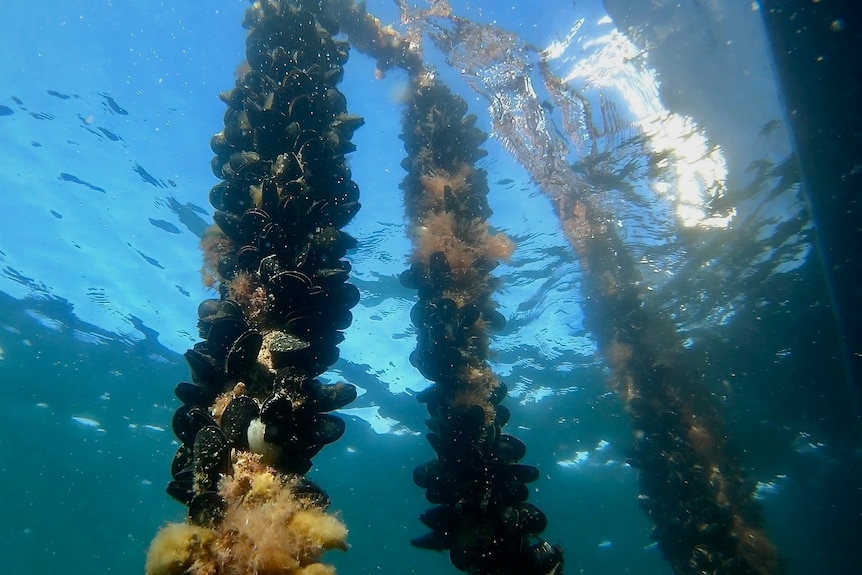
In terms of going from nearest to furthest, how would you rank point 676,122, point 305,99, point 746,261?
point 305,99, point 676,122, point 746,261

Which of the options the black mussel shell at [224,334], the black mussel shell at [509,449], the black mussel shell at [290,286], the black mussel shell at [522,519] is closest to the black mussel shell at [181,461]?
the black mussel shell at [224,334]

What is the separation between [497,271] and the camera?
1428 cm

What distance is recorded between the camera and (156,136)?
10.4 m

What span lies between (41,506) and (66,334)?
126 feet

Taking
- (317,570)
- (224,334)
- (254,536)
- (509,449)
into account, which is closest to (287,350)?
(224,334)

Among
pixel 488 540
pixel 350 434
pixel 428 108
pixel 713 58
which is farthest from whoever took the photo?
pixel 350 434

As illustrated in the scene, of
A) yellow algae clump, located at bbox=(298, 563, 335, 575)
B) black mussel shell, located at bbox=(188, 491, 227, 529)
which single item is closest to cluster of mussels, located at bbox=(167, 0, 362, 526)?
black mussel shell, located at bbox=(188, 491, 227, 529)

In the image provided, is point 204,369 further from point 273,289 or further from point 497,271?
point 497,271

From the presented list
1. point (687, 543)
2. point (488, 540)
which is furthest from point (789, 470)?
point (488, 540)

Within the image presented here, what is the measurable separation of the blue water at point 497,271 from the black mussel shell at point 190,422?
8460 millimetres

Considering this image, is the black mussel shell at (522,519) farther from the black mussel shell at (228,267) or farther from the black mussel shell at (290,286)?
the black mussel shell at (228,267)

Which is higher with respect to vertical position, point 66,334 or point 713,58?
point 66,334

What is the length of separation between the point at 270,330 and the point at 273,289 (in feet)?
1.11

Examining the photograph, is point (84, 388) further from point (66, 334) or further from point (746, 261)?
point (746, 261)
